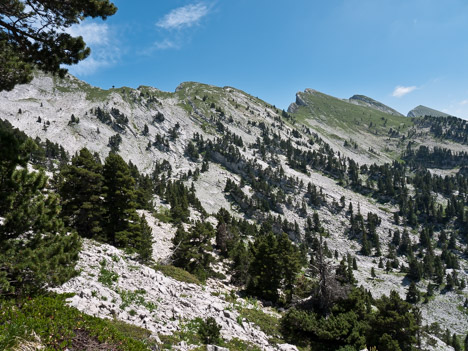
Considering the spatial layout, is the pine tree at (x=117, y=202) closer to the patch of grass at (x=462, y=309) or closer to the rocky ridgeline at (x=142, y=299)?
the rocky ridgeline at (x=142, y=299)

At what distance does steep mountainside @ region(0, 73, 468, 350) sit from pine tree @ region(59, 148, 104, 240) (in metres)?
7.55

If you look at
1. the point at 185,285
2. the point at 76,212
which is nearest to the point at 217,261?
the point at 185,285

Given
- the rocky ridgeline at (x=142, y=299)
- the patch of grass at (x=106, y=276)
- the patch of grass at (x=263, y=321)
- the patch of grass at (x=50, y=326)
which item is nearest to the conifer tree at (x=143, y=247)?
the rocky ridgeline at (x=142, y=299)

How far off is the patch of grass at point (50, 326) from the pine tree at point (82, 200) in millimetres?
17543

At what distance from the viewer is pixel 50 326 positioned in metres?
7.56

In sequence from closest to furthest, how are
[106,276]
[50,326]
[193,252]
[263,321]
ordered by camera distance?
[50,326], [106,276], [263,321], [193,252]

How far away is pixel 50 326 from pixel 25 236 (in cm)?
389

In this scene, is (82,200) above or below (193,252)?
above

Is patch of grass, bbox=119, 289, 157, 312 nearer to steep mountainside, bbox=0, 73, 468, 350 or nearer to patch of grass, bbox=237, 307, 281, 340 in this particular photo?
steep mountainside, bbox=0, 73, 468, 350

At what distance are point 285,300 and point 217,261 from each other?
12.5 metres

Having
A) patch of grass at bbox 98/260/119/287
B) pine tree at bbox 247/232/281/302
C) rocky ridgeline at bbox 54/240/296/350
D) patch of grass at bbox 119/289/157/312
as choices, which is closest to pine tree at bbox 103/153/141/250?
rocky ridgeline at bbox 54/240/296/350

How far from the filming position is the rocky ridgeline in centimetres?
1306

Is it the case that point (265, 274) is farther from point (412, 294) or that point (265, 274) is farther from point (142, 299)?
point (412, 294)

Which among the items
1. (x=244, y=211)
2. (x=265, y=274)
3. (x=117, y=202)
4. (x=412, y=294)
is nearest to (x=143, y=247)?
(x=117, y=202)
